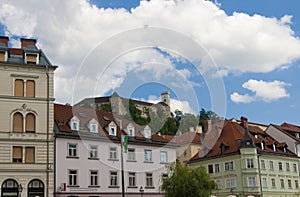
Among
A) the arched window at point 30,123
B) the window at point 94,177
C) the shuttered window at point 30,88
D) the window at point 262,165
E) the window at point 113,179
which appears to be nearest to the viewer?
the arched window at point 30,123

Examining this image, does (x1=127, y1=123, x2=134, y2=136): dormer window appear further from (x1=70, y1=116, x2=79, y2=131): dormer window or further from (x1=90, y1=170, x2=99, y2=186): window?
(x1=70, y1=116, x2=79, y2=131): dormer window

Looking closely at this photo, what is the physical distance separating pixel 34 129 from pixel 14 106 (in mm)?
2992

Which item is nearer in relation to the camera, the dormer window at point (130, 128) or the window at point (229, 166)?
the dormer window at point (130, 128)

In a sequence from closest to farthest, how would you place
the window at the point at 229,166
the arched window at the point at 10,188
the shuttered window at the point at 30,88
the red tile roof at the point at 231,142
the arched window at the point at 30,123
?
the arched window at the point at 10,188
the arched window at the point at 30,123
the shuttered window at the point at 30,88
the window at the point at 229,166
the red tile roof at the point at 231,142

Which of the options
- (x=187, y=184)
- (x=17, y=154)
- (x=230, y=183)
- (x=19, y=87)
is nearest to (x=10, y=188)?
(x=17, y=154)

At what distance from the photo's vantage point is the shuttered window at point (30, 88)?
1805 inches

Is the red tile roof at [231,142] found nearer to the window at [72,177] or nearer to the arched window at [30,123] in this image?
the window at [72,177]

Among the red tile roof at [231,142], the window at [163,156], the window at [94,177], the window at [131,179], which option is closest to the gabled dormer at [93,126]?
the window at [94,177]

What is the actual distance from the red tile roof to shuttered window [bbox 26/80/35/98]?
102 feet

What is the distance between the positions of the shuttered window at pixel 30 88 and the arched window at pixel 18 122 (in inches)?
89.1

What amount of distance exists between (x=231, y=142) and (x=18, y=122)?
115 ft

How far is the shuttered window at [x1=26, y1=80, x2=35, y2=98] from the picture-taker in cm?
4584

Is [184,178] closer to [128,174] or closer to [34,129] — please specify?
[128,174]

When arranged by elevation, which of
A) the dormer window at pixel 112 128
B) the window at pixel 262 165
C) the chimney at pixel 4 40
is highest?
the chimney at pixel 4 40
